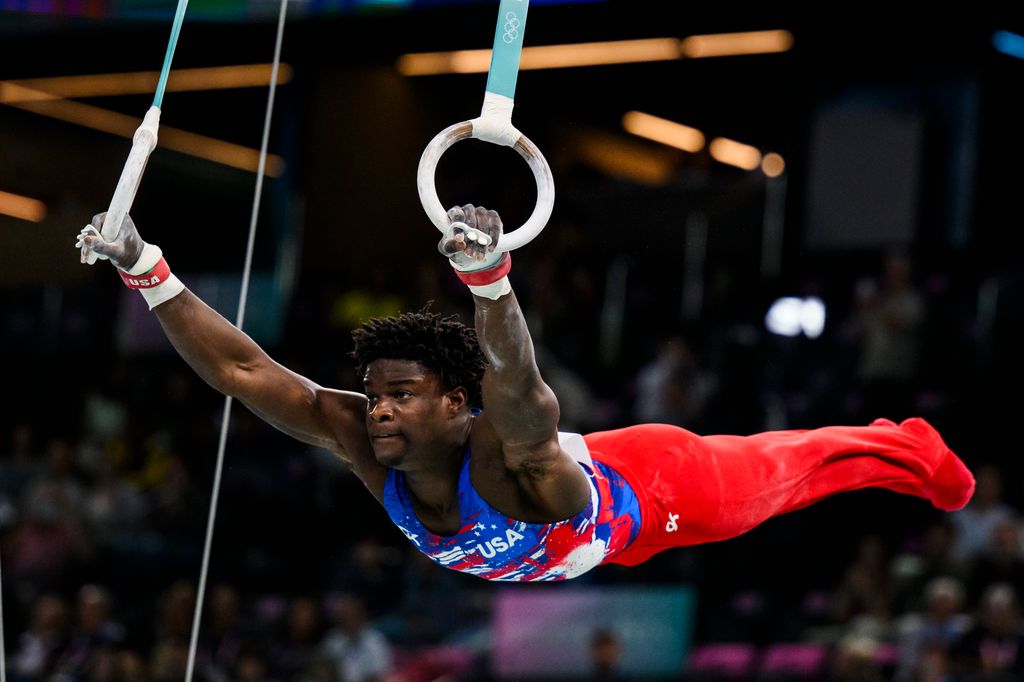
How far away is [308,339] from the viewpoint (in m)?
9.66

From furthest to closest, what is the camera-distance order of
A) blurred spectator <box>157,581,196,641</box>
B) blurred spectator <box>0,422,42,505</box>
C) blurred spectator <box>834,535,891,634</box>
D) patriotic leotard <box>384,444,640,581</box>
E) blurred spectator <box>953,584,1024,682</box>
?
blurred spectator <box>0,422,42,505</box> → blurred spectator <box>157,581,196,641</box> → blurred spectator <box>834,535,891,634</box> → blurred spectator <box>953,584,1024,682</box> → patriotic leotard <box>384,444,640,581</box>

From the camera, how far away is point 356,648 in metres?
7.45

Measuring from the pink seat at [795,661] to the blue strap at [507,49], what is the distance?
433 centimetres

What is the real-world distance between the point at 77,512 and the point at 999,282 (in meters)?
5.67

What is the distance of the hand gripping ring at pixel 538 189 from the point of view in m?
2.88

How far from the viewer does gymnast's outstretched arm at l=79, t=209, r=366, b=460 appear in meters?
3.66

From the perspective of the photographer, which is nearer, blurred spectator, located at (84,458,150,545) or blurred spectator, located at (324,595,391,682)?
blurred spectator, located at (324,595,391,682)

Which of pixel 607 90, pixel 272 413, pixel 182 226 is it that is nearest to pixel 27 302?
pixel 182 226

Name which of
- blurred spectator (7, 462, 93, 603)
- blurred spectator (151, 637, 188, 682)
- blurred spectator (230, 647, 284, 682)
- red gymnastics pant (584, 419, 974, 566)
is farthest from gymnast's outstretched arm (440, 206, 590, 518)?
blurred spectator (7, 462, 93, 603)

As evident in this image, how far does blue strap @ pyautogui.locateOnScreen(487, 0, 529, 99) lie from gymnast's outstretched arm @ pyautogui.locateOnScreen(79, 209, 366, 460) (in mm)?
1046

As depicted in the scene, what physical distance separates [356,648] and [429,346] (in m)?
4.22

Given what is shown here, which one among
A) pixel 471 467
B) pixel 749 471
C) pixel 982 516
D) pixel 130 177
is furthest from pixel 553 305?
pixel 130 177

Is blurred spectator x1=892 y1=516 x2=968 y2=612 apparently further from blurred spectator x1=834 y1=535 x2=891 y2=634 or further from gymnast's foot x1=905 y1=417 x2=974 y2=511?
gymnast's foot x1=905 y1=417 x2=974 y2=511

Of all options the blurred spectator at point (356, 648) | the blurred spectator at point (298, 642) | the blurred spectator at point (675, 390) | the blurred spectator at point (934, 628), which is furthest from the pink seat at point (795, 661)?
the blurred spectator at point (298, 642)
